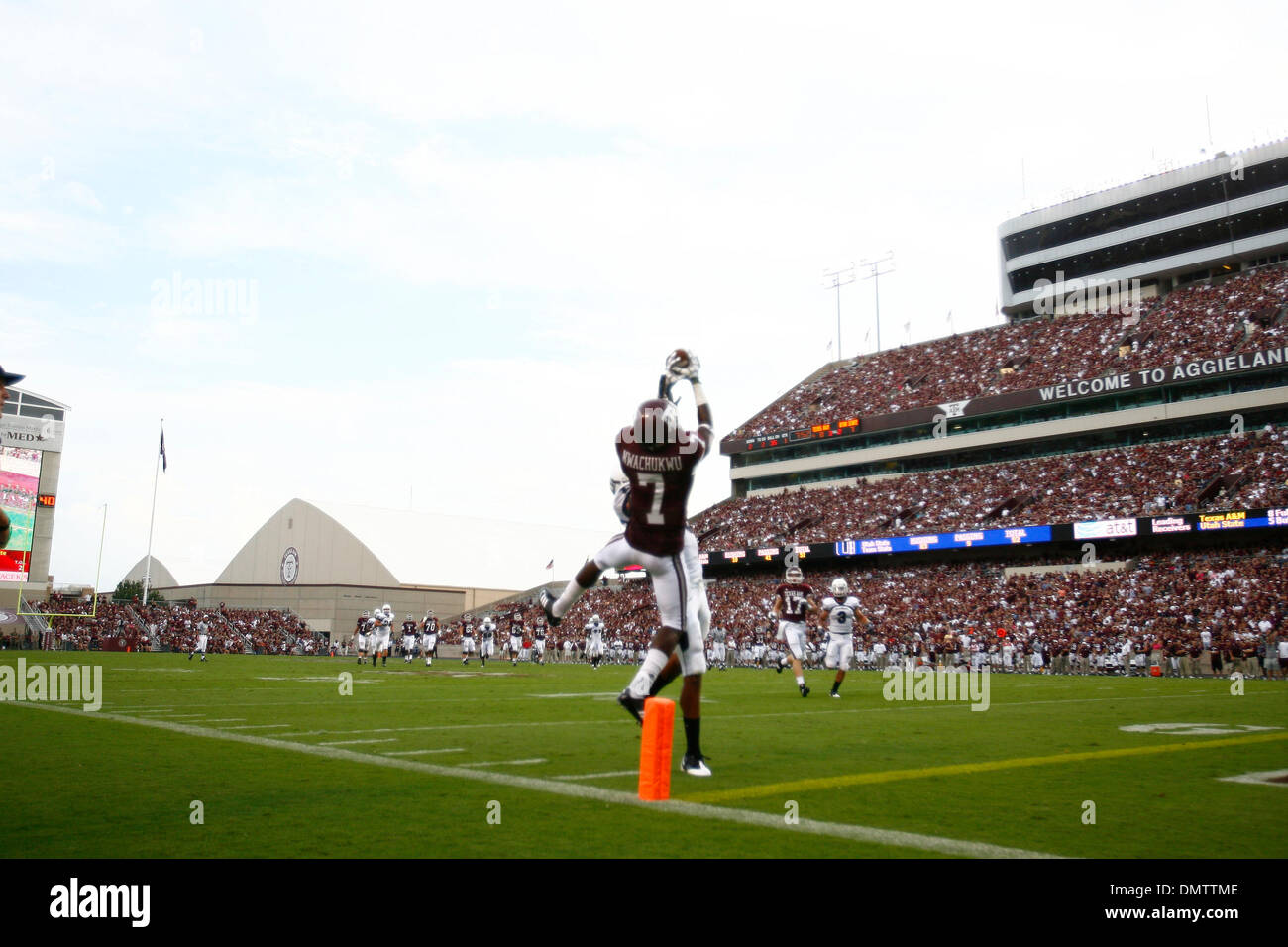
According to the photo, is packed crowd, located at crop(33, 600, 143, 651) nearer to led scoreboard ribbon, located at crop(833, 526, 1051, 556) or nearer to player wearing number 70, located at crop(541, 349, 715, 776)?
led scoreboard ribbon, located at crop(833, 526, 1051, 556)

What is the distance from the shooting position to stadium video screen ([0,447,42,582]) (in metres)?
34.4

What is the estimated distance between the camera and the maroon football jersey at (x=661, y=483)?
6.48 metres

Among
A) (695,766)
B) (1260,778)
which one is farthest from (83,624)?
(1260,778)

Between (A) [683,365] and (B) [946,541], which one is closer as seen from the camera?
(A) [683,365]

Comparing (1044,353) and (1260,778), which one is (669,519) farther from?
(1044,353)

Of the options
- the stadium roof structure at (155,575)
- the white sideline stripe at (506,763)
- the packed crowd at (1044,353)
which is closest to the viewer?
the white sideline stripe at (506,763)

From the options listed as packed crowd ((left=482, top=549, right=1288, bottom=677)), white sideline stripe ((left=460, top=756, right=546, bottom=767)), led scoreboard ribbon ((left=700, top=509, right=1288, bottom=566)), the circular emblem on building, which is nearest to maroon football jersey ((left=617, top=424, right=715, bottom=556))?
white sideline stripe ((left=460, top=756, right=546, bottom=767))

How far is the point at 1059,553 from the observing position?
41938 mm

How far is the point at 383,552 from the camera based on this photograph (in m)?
65.4

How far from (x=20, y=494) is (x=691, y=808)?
121 feet

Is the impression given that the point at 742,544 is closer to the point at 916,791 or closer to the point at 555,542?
the point at 555,542

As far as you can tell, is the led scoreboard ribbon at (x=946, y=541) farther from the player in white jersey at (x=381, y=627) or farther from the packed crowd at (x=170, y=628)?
the packed crowd at (x=170, y=628)

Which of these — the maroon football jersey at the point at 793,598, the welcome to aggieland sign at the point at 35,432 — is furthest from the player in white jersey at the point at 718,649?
the welcome to aggieland sign at the point at 35,432

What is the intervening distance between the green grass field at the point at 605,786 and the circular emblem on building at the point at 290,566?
56.0 meters
